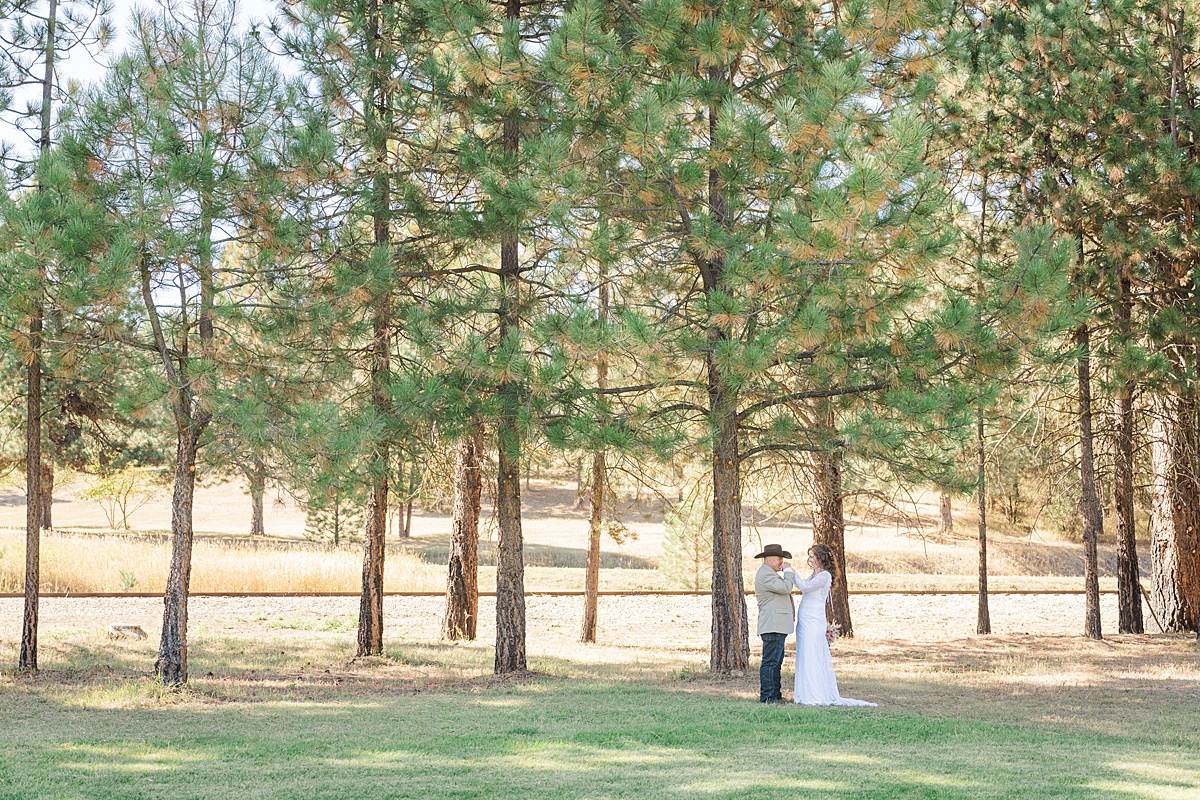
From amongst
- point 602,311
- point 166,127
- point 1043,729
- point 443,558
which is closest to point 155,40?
point 166,127

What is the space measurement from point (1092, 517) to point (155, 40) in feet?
43.4

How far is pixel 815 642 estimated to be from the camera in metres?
9.23

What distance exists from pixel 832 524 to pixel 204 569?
13.3m

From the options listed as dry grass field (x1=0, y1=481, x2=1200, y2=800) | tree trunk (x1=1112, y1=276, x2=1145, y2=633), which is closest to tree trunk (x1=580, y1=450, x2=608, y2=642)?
dry grass field (x1=0, y1=481, x2=1200, y2=800)

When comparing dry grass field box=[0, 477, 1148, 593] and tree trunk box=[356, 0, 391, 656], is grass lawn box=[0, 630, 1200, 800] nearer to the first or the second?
tree trunk box=[356, 0, 391, 656]

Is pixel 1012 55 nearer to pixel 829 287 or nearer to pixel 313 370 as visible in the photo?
pixel 829 287

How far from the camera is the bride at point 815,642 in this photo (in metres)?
9.20

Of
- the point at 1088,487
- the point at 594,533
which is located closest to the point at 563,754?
the point at 594,533

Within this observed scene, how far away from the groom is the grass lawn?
0.34 meters

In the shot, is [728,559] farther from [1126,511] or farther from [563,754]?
[1126,511]

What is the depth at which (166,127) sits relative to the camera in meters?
9.66

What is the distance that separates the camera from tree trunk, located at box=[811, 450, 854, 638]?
45.5ft

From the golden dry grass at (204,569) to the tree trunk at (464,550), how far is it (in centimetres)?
727

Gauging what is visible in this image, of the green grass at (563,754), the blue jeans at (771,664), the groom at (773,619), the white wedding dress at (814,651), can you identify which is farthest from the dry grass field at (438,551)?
the green grass at (563,754)
